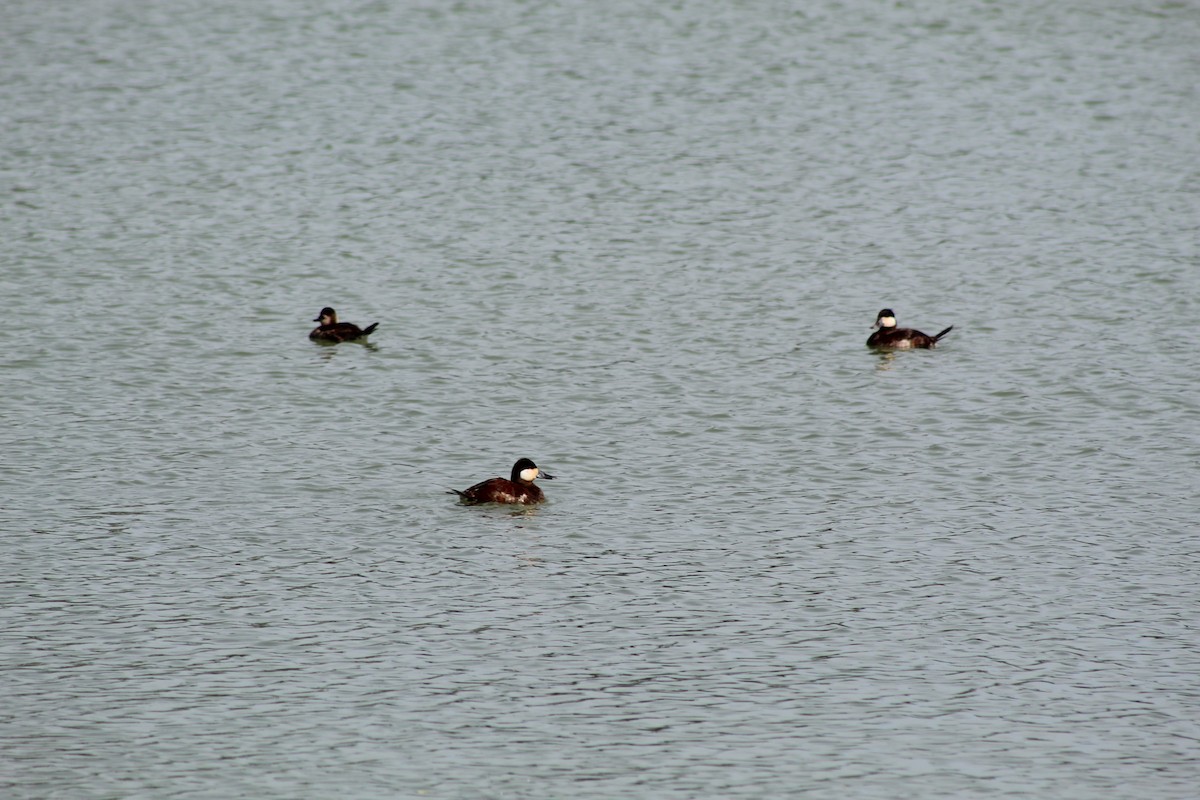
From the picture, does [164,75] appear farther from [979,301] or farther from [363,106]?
[979,301]

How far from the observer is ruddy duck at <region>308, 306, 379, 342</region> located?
76.8 feet

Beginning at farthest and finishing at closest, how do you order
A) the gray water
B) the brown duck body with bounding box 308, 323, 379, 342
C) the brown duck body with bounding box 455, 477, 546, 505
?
the brown duck body with bounding box 308, 323, 379, 342, the brown duck body with bounding box 455, 477, 546, 505, the gray water

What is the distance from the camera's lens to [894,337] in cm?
2306


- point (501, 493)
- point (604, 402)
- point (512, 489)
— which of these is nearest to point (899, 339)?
point (604, 402)

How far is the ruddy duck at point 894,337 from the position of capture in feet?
75.6

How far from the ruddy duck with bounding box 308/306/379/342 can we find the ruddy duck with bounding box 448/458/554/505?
6.44m

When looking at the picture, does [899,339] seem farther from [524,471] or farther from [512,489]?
[512,489]

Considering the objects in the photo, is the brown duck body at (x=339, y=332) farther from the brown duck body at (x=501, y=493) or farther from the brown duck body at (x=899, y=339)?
the brown duck body at (x=899, y=339)

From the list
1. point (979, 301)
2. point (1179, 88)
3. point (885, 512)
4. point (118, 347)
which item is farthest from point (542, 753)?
point (1179, 88)

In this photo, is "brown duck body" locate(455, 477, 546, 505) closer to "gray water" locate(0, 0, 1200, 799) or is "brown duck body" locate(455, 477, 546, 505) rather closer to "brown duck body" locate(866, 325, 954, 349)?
"gray water" locate(0, 0, 1200, 799)

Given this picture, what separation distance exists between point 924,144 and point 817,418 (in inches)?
547

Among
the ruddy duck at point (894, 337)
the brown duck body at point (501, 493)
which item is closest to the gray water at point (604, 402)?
the brown duck body at point (501, 493)

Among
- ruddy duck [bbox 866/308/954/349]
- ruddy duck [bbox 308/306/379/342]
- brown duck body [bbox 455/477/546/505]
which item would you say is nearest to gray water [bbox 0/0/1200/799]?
brown duck body [bbox 455/477/546/505]

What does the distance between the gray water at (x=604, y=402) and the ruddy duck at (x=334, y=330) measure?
1.14 feet
